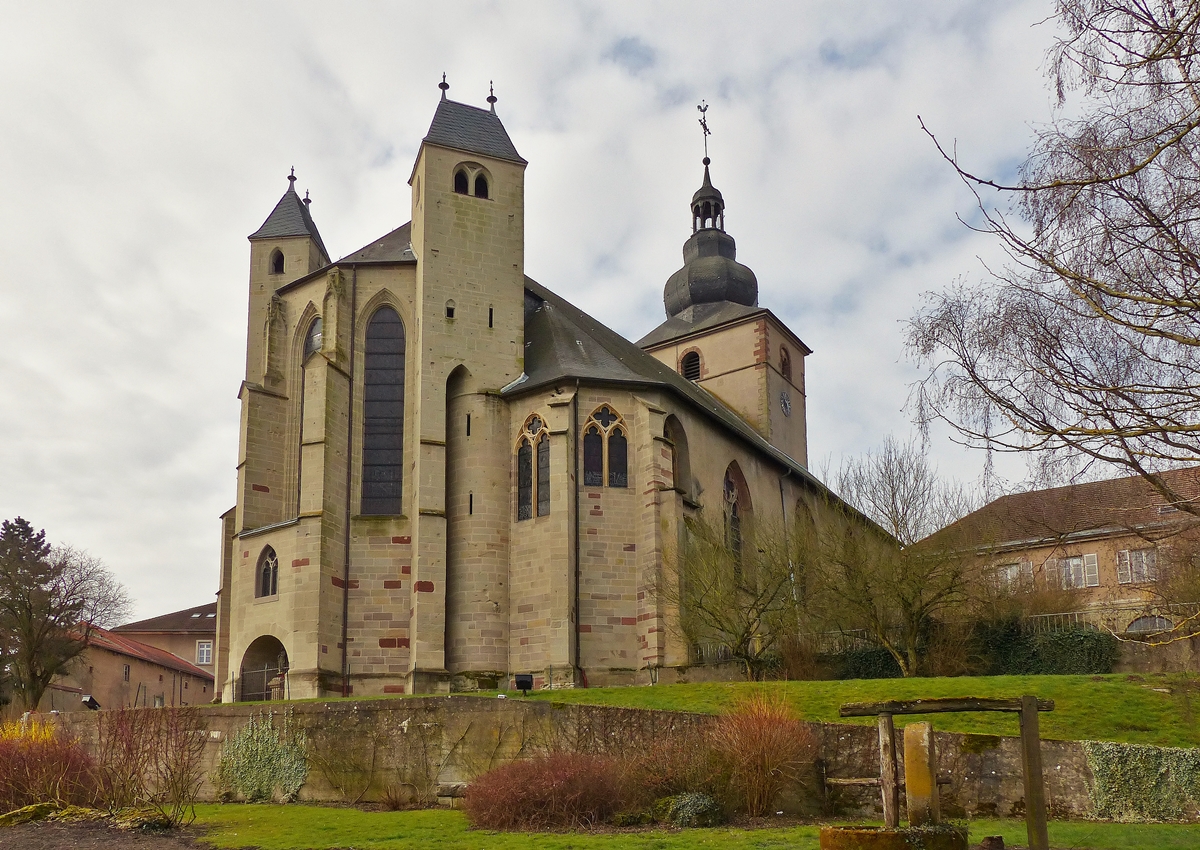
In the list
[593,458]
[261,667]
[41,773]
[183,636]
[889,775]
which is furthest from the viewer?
[183,636]

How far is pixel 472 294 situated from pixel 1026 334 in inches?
919

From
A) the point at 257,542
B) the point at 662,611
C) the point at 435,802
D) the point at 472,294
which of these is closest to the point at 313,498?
the point at 257,542

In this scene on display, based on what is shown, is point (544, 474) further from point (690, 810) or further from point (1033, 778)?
point (1033, 778)

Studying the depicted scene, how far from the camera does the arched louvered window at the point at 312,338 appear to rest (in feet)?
107

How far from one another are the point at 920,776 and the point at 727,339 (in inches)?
1543

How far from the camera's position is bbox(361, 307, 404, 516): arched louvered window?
3062 centimetres

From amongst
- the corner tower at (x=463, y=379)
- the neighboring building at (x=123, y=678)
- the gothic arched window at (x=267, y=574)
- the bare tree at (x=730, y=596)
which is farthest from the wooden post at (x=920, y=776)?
the neighboring building at (x=123, y=678)

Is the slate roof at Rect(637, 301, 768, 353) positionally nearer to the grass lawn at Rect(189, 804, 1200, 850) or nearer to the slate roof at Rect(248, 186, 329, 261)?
the slate roof at Rect(248, 186, 329, 261)

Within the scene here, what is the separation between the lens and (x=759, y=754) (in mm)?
16062

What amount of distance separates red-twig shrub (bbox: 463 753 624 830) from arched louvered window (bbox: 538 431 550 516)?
1404 centimetres

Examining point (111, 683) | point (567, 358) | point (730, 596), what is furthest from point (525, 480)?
point (111, 683)

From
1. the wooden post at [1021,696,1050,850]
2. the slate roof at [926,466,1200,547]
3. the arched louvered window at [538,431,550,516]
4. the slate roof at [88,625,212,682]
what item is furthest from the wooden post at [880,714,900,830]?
the slate roof at [88,625,212,682]

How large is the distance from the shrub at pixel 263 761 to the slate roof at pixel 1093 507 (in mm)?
13636

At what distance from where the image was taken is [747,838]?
44.6 ft
